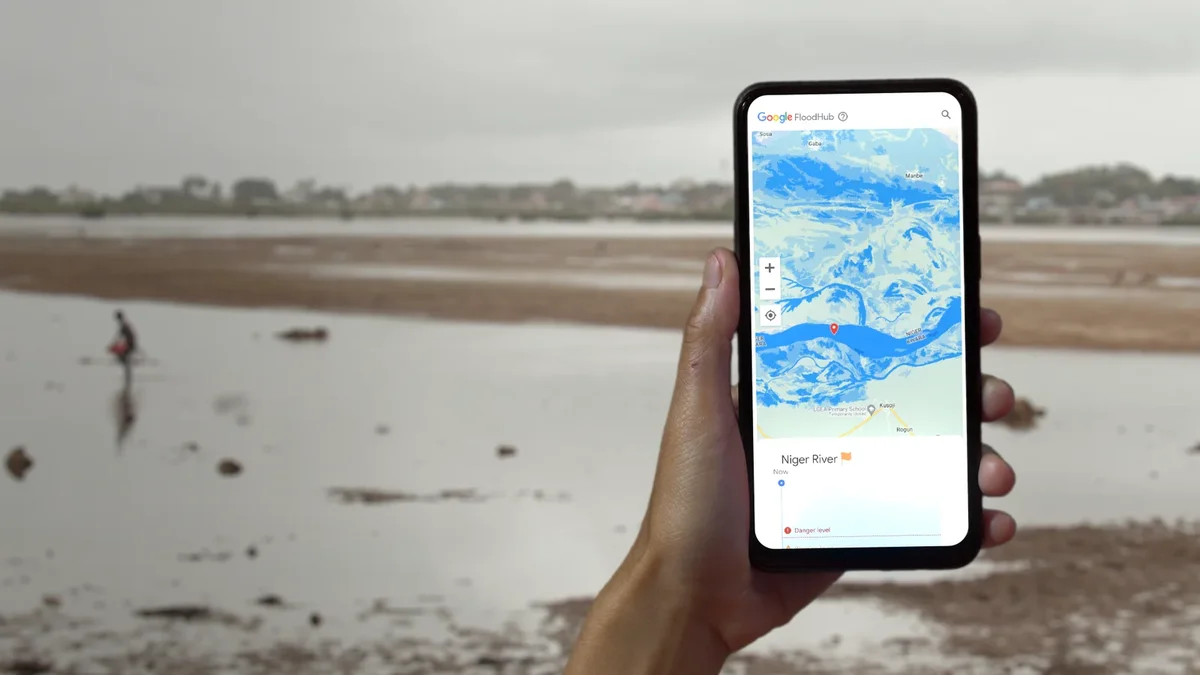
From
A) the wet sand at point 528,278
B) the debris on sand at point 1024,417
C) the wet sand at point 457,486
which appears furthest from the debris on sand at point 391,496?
the debris on sand at point 1024,417

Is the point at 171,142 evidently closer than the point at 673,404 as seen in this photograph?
No

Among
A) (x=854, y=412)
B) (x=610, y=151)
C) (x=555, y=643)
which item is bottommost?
(x=555, y=643)

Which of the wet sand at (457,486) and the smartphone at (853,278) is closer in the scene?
the smartphone at (853,278)

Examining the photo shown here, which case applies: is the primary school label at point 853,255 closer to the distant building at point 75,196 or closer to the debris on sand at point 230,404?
the debris on sand at point 230,404

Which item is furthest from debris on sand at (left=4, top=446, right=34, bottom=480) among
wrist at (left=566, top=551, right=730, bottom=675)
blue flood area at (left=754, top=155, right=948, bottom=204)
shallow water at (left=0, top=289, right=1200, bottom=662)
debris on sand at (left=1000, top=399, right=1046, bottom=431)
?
debris on sand at (left=1000, top=399, right=1046, bottom=431)

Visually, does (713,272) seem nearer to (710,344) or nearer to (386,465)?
(710,344)

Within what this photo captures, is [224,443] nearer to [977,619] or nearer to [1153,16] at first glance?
[977,619]

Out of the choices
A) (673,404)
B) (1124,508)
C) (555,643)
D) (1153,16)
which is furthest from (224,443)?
(1153,16)
